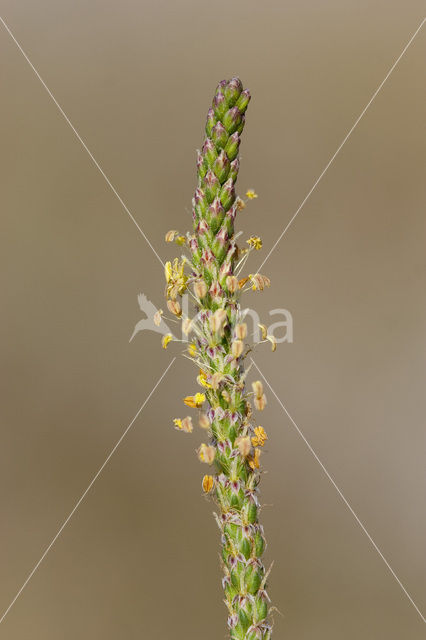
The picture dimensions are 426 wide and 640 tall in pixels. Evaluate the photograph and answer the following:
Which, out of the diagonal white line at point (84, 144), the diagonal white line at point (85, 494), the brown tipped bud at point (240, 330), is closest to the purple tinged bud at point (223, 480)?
the brown tipped bud at point (240, 330)

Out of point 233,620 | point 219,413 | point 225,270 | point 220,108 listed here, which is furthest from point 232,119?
point 233,620

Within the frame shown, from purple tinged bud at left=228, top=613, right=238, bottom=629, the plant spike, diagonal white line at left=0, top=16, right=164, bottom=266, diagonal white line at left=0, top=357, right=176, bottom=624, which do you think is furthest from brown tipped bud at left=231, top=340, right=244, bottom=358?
diagonal white line at left=0, top=16, right=164, bottom=266

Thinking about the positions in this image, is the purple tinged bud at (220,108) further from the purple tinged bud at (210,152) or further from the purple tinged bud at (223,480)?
the purple tinged bud at (223,480)

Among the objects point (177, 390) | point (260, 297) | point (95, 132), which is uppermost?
point (95, 132)

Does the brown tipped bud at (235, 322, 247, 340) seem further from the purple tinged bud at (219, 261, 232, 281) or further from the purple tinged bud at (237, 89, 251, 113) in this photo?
the purple tinged bud at (237, 89, 251, 113)

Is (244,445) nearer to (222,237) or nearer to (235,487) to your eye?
(235,487)

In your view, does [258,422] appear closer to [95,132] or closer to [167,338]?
[95,132]

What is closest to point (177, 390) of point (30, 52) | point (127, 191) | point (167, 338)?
point (127, 191)

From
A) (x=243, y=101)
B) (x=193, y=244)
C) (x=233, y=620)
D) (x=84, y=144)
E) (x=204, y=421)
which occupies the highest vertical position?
(x=84, y=144)

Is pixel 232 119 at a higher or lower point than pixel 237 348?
higher
